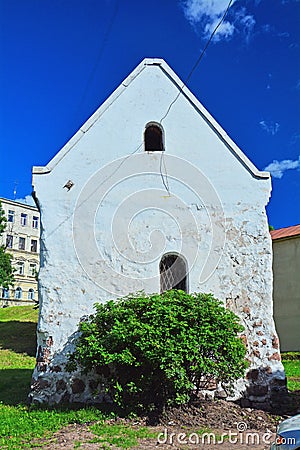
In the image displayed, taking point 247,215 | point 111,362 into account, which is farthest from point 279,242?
point 111,362

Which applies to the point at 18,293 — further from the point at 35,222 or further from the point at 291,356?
the point at 291,356

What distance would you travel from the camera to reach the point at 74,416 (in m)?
8.24

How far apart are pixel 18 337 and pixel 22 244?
38.5 m

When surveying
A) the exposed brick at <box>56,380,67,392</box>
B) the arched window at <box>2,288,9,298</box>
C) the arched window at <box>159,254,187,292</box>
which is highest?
Answer: the arched window at <box>2,288,9,298</box>

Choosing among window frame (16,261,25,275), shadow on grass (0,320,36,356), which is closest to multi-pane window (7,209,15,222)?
window frame (16,261,25,275)

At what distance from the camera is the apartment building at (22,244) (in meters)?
58.1

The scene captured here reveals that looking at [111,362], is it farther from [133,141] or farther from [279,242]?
[279,242]

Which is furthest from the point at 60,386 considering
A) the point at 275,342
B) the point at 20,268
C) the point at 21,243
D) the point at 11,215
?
the point at 21,243

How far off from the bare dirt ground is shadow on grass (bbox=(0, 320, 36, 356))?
1227 cm

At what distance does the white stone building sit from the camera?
381 inches

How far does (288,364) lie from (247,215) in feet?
31.9

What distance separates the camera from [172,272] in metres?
10.5

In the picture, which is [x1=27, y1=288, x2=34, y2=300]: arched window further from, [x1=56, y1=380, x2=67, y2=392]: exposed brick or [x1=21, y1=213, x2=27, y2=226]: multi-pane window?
[x1=56, y1=380, x2=67, y2=392]: exposed brick

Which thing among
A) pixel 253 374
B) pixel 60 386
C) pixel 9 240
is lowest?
pixel 60 386
